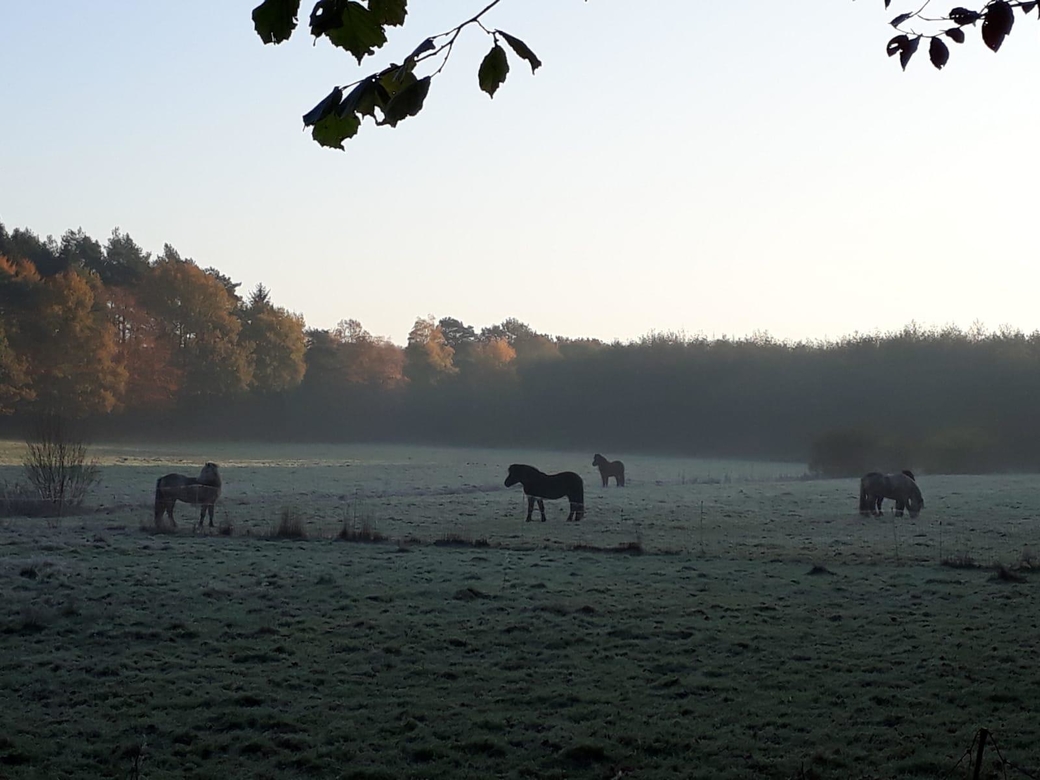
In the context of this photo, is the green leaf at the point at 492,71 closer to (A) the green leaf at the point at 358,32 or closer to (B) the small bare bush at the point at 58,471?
(A) the green leaf at the point at 358,32

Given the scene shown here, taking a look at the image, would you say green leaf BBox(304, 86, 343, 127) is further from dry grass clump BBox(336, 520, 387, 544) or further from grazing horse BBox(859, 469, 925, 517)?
grazing horse BBox(859, 469, 925, 517)

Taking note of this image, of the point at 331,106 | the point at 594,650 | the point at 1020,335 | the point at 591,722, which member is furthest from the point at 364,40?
the point at 1020,335

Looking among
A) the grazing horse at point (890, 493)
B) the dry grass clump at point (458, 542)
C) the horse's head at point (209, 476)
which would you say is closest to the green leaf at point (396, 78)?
the dry grass clump at point (458, 542)

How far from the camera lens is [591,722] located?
23.3 feet

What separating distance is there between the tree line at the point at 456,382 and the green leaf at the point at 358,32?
43.1 m

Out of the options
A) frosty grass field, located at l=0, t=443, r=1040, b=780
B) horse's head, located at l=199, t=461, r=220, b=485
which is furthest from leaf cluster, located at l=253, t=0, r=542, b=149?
horse's head, located at l=199, t=461, r=220, b=485

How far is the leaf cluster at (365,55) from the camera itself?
236 cm

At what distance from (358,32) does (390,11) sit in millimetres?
111

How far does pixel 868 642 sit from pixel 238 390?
56.1 meters

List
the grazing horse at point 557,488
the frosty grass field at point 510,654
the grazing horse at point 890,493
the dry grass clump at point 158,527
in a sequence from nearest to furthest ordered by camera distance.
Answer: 1. the frosty grass field at point 510,654
2. the dry grass clump at point 158,527
3. the grazing horse at point 557,488
4. the grazing horse at point 890,493

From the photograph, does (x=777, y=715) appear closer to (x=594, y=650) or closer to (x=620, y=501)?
(x=594, y=650)

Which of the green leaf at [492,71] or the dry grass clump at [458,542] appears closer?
the green leaf at [492,71]

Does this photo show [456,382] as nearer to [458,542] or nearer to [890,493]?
[890,493]

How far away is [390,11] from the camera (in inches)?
97.0
